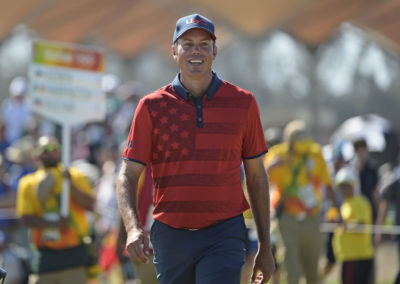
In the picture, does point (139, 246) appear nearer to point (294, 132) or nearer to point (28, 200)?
point (28, 200)

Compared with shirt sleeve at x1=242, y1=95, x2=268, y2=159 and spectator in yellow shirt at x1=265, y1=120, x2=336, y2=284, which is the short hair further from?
shirt sleeve at x1=242, y1=95, x2=268, y2=159

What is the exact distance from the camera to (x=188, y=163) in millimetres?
4488

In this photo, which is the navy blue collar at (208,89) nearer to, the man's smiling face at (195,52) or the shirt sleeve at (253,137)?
the man's smiling face at (195,52)

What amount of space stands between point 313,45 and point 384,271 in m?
7.89

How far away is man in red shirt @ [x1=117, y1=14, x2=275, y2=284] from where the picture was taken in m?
4.49

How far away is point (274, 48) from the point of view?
19953 mm

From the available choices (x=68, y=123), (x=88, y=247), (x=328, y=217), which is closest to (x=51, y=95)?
(x=68, y=123)

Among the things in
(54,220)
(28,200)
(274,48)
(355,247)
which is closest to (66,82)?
(28,200)

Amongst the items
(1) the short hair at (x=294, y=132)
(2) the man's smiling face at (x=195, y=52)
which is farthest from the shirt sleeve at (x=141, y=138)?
(1) the short hair at (x=294, y=132)

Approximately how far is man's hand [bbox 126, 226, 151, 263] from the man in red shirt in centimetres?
18

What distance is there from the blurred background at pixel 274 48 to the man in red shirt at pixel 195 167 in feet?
39.9

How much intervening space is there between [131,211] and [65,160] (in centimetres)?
468

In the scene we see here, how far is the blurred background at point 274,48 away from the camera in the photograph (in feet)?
59.2

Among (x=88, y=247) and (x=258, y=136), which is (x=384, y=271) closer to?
(x=88, y=247)
